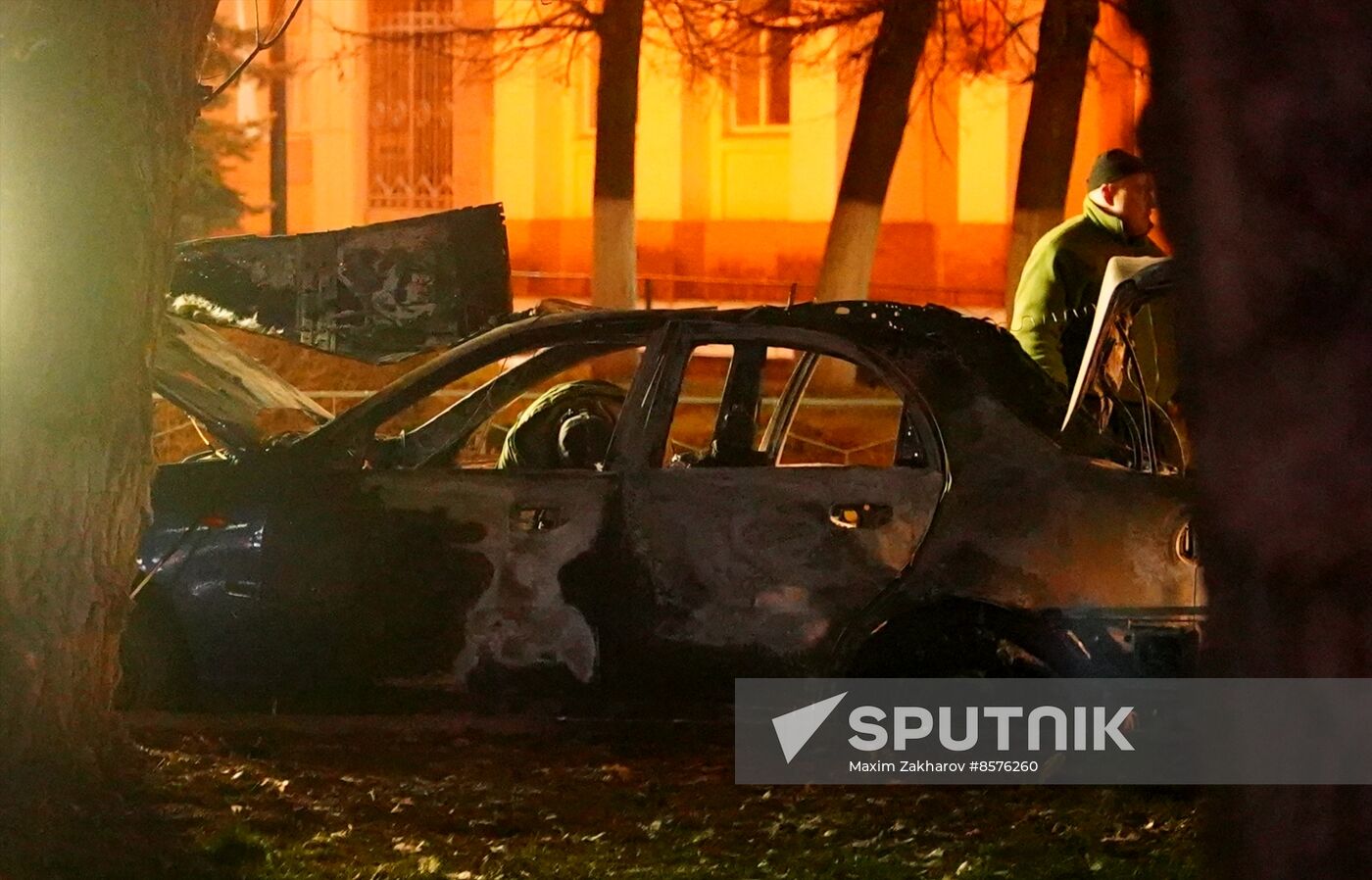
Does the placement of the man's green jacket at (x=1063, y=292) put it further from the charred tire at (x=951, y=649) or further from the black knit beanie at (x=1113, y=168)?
the charred tire at (x=951, y=649)

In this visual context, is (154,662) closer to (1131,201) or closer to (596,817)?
(596,817)

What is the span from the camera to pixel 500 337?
5.81 meters

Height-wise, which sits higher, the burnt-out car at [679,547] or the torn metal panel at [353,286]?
the torn metal panel at [353,286]

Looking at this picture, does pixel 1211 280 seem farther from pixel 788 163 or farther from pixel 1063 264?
pixel 788 163

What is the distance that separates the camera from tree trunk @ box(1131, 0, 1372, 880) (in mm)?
2539

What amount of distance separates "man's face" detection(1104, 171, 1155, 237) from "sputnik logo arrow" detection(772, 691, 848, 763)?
7.32ft

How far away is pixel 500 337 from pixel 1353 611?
11.7ft

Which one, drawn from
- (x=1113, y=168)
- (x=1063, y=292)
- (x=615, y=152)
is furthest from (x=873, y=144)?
(x=1063, y=292)

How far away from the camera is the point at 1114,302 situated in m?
5.34

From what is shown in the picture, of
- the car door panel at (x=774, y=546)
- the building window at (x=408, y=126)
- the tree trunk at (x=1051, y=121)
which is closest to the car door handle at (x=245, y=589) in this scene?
the car door panel at (x=774, y=546)

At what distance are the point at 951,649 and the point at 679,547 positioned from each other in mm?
785

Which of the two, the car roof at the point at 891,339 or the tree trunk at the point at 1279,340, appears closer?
the tree trunk at the point at 1279,340

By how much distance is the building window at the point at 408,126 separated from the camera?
2469 cm

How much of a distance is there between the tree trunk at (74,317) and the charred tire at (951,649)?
1.98m
